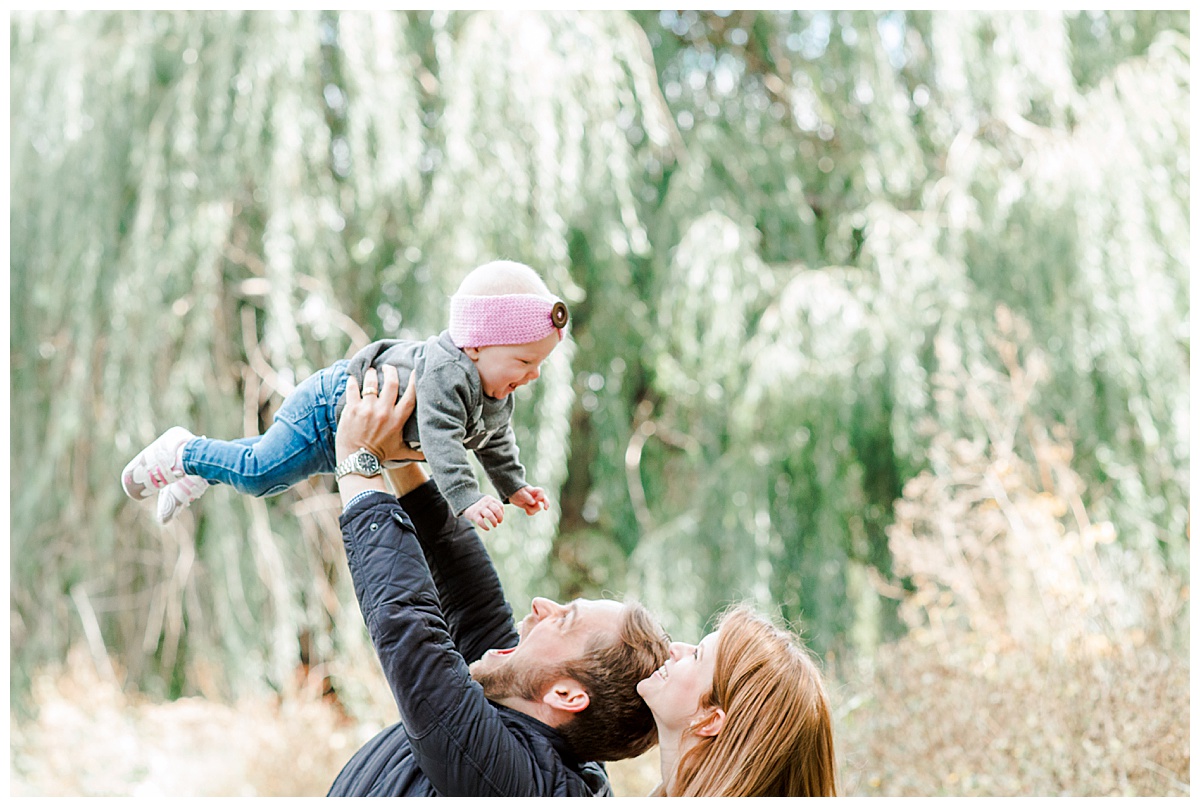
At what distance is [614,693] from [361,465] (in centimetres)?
45

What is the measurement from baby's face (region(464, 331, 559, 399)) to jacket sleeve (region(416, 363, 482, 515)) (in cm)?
4

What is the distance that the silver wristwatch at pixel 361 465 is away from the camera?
1.37m

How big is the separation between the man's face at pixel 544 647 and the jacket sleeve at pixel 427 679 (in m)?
0.12

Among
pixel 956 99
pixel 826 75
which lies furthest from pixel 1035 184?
pixel 826 75

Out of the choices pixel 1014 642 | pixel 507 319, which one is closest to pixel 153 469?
pixel 507 319

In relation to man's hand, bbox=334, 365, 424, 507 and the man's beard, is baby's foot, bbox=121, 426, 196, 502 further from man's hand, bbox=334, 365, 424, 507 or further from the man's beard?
the man's beard

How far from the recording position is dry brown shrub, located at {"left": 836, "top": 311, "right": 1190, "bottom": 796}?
2.63 metres

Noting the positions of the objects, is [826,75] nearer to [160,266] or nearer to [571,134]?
[571,134]

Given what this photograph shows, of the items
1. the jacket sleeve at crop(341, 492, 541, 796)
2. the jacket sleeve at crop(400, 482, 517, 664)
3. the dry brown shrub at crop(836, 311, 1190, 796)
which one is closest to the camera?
the jacket sleeve at crop(341, 492, 541, 796)

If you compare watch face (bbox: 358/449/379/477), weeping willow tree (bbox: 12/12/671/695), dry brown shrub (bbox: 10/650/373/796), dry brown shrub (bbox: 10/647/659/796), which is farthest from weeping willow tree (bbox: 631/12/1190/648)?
watch face (bbox: 358/449/379/477)

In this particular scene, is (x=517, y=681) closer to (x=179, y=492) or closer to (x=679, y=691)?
(x=679, y=691)

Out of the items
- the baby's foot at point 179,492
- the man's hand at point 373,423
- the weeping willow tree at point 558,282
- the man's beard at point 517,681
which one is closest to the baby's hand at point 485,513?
the man's hand at point 373,423

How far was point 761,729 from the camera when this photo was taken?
134 cm

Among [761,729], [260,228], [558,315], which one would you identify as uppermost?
[260,228]
